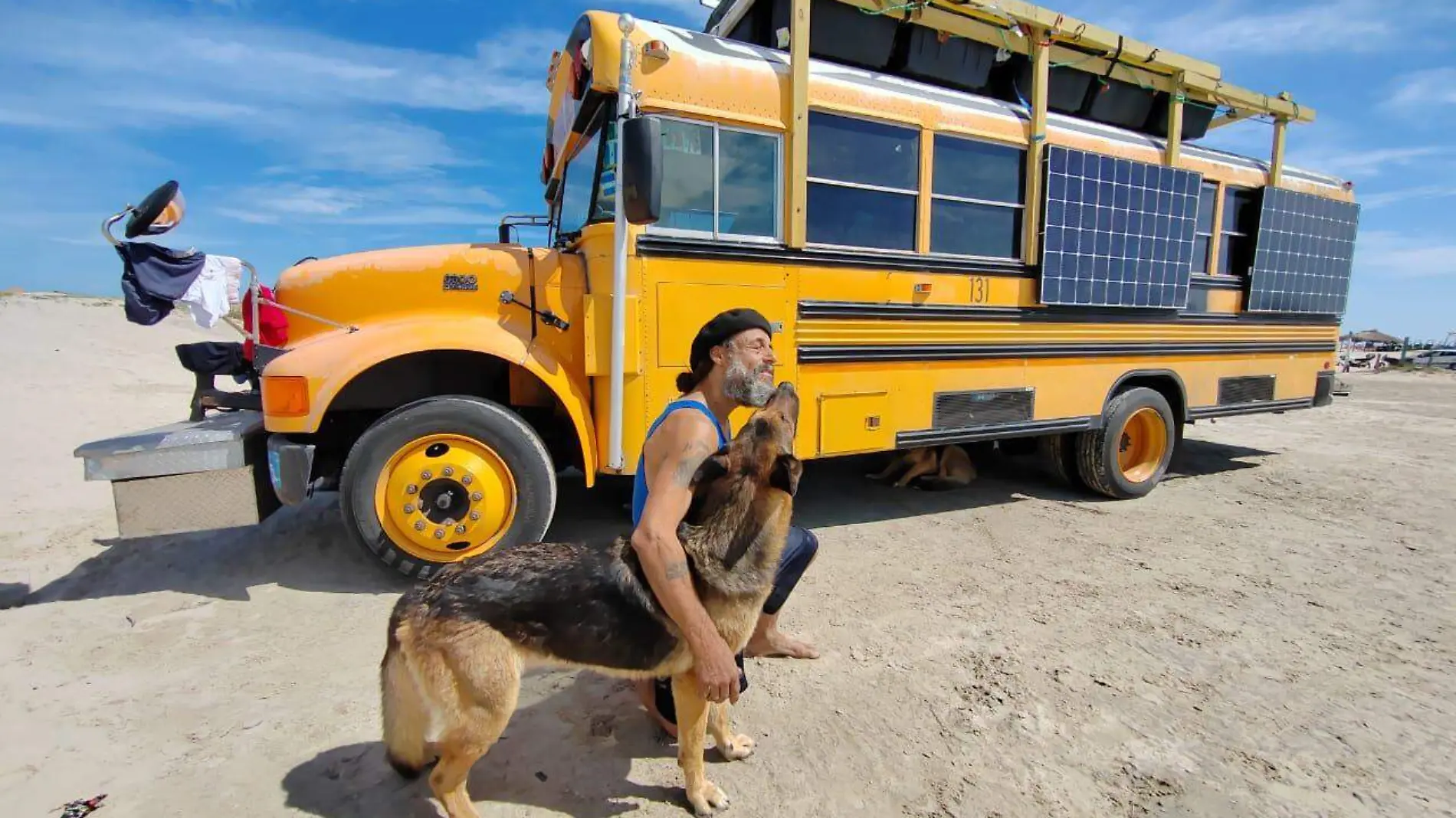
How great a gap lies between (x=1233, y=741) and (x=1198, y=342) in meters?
4.37

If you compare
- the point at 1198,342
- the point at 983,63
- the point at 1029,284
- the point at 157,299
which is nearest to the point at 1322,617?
the point at 1029,284

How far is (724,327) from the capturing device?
86.5 inches

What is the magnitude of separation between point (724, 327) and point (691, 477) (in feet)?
1.84

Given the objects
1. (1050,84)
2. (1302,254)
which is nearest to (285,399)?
(1050,84)

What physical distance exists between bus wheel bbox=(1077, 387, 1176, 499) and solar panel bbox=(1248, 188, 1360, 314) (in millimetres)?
1447

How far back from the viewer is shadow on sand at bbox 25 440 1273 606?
140 inches

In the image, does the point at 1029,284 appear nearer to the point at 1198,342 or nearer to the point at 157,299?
the point at 1198,342

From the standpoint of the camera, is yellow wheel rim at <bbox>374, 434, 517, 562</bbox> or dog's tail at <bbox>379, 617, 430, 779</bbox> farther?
yellow wheel rim at <bbox>374, 434, 517, 562</bbox>

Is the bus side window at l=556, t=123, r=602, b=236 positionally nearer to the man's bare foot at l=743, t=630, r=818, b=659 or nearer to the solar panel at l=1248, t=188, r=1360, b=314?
the man's bare foot at l=743, t=630, r=818, b=659

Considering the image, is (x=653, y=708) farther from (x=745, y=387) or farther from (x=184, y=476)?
(x=184, y=476)

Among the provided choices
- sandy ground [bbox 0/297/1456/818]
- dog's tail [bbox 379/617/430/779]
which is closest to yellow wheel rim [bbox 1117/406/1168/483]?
sandy ground [bbox 0/297/1456/818]

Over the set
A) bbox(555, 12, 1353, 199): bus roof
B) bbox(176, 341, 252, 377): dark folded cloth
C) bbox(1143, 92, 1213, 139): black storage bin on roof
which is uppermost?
bbox(1143, 92, 1213, 139): black storage bin on roof

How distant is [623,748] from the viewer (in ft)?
7.54

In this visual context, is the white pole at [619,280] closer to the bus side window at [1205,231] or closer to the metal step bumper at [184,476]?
the metal step bumper at [184,476]
